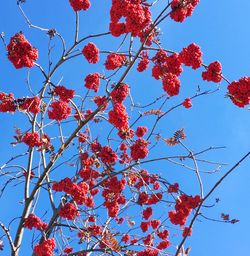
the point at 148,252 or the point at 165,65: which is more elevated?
the point at 165,65

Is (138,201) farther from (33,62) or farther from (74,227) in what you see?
(33,62)

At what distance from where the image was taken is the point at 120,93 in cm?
862

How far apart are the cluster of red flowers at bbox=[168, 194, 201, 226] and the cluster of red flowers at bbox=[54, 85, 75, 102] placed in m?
3.00

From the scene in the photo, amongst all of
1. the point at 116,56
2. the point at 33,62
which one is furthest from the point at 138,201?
the point at 33,62

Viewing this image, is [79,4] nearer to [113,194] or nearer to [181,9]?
[181,9]

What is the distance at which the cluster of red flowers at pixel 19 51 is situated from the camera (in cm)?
859

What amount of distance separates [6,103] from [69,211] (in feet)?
8.17

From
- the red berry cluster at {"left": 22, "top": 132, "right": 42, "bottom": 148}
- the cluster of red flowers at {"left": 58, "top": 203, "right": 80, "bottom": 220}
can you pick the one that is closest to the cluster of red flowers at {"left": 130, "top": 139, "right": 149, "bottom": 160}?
the cluster of red flowers at {"left": 58, "top": 203, "right": 80, "bottom": 220}

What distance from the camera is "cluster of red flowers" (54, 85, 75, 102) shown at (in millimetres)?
9164

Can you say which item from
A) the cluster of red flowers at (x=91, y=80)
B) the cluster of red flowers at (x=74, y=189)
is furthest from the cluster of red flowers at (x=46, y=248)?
the cluster of red flowers at (x=91, y=80)

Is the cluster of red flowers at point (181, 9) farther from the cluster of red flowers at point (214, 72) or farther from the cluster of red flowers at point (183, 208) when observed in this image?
the cluster of red flowers at point (183, 208)

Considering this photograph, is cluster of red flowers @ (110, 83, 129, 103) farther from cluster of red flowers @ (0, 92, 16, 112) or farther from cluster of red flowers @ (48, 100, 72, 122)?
cluster of red flowers @ (0, 92, 16, 112)

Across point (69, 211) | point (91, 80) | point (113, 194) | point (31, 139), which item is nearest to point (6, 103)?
point (31, 139)

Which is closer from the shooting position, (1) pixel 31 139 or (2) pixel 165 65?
(2) pixel 165 65
